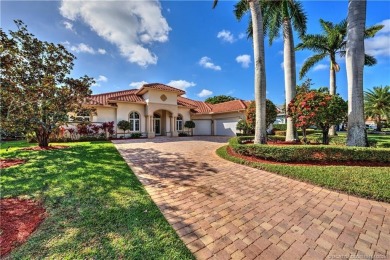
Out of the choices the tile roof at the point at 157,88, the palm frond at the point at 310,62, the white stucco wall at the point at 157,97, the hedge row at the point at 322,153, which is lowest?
the hedge row at the point at 322,153

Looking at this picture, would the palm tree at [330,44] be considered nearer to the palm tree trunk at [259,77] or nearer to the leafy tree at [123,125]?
the palm tree trunk at [259,77]

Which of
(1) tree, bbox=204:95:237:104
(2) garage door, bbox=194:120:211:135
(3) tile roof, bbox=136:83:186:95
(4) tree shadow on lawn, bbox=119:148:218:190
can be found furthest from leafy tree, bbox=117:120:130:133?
(1) tree, bbox=204:95:237:104

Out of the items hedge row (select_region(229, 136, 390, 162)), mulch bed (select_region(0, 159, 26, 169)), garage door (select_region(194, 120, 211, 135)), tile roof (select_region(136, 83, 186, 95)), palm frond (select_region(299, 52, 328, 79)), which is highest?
palm frond (select_region(299, 52, 328, 79))

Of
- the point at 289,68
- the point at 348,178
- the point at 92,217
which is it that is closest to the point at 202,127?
the point at 289,68

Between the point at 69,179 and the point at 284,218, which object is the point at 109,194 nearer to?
the point at 69,179

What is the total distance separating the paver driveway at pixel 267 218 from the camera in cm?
285

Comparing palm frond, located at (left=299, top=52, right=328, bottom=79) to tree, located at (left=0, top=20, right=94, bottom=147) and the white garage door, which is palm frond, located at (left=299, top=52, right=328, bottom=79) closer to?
the white garage door

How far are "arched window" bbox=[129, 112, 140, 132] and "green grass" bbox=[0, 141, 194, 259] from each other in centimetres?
1464

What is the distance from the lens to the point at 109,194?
456cm

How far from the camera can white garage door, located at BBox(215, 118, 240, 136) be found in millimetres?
23766

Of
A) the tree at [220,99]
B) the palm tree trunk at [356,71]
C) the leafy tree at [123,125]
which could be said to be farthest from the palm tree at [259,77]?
the tree at [220,99]

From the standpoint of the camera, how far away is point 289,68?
1152 centimetres

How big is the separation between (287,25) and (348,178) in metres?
10.5

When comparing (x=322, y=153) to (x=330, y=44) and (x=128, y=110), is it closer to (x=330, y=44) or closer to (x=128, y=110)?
(x=330, y=44)
